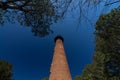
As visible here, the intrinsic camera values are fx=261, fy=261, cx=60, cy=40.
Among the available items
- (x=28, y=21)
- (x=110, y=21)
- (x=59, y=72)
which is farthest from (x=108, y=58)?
(x=28, y=21)

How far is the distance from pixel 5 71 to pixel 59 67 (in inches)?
253

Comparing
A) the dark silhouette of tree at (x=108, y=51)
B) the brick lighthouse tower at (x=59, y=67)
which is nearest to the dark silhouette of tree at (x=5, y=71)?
the brick lighthouse tower at (x=59, y=67)

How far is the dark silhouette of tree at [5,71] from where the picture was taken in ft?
99.4

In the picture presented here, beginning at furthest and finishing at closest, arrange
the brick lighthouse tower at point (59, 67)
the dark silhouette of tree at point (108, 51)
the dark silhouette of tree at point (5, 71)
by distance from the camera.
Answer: the dark silhouette of tree at point (5, 71), the brick lighthouse tower at point (59, 67), the dark silhouette of tree at point (108, 51)

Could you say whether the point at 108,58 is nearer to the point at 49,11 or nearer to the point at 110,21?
the point at 110,21

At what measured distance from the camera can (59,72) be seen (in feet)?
100

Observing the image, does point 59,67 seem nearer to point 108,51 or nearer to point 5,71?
point 5,71

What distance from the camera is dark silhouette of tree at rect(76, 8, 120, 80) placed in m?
27.3

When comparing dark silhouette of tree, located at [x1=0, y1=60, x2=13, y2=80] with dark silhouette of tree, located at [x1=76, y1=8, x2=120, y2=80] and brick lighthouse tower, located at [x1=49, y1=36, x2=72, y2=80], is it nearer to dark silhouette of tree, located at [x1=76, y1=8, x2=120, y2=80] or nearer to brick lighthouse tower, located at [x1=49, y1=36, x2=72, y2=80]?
brick lighthouse tower, located at [x1=49, y1=36, x2=72, y2=80]

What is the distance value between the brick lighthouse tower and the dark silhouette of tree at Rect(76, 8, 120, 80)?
10.3ft

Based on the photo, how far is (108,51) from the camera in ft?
93.1

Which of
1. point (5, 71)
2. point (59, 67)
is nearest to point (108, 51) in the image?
point (59, 67)

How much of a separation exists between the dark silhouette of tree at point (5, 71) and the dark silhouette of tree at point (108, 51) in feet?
30.0

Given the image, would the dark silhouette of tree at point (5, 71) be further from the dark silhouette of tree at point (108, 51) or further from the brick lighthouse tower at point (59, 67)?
the dark silhouette of tree at point (108, 51)
